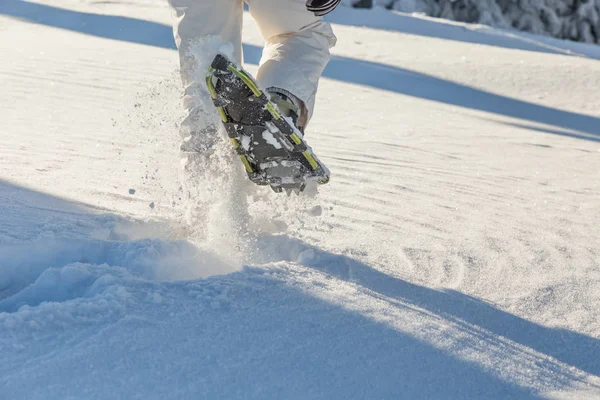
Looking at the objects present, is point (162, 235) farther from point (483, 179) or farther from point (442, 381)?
point (483, 179)

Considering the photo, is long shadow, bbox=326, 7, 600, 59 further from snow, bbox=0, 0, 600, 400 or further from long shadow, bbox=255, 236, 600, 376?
long shadow, bbox=255, 236, 600, 376

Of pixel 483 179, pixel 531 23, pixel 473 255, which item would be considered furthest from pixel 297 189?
pixel 531 23

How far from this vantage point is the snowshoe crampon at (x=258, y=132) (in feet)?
8.12

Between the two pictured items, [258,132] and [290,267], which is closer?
[290,267]

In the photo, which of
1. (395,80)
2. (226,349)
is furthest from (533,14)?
(226,349)

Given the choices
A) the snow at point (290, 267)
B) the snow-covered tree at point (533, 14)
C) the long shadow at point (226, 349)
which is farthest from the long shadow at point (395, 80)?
the snow-covered tree at point (533, 14)

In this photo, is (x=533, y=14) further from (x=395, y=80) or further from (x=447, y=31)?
(x=395, y=80)

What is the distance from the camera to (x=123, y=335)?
5.96 feet

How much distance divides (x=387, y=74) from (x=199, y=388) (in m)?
6.64

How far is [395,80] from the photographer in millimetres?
7875

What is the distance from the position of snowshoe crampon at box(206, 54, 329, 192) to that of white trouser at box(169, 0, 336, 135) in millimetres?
192

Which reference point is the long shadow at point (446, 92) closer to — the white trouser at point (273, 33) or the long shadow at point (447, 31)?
the long shadow at point (447, 31)

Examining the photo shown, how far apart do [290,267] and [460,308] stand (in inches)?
18.8

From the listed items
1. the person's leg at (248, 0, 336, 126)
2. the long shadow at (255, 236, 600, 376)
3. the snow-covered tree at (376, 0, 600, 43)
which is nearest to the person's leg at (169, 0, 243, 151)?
the person's leg at (248, 0, 336, 126)
